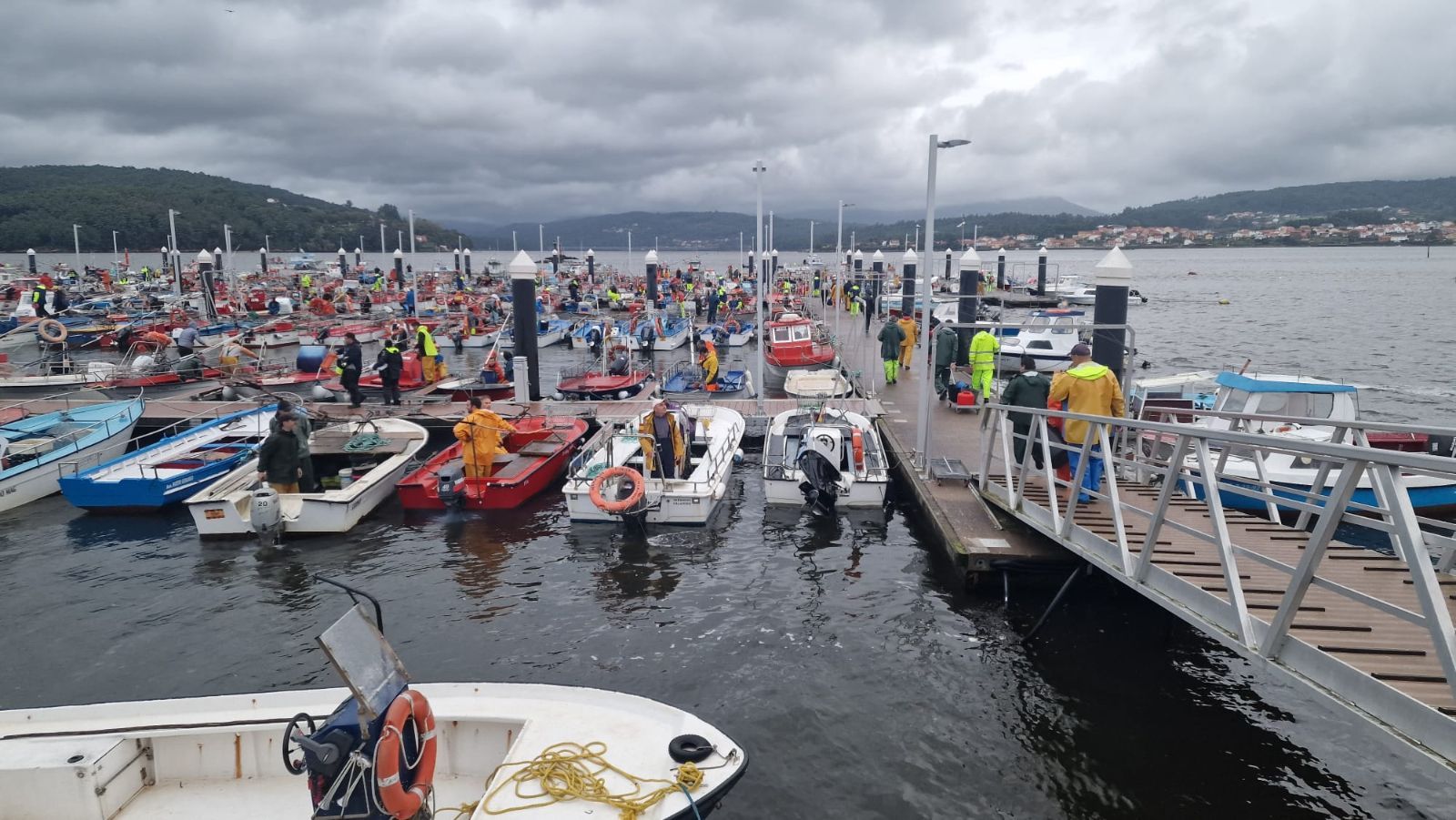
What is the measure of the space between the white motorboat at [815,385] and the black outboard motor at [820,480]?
16.4ft

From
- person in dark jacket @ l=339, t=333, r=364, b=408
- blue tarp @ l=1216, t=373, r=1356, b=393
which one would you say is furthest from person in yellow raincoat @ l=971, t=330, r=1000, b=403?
person in dark jacket @ l=339, t=333, r=364, b=408

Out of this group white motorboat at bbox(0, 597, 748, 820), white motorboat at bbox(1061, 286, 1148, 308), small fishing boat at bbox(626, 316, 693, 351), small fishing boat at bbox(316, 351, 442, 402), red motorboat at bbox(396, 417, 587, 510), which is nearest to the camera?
white motorboat at bbox(0, 597, 748, 820)

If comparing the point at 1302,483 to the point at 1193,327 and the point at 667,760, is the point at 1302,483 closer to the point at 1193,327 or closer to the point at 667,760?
the point at 667,760

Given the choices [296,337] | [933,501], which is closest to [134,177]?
[296,337]

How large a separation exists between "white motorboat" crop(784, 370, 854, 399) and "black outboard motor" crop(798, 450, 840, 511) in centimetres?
500

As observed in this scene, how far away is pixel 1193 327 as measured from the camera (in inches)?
1993

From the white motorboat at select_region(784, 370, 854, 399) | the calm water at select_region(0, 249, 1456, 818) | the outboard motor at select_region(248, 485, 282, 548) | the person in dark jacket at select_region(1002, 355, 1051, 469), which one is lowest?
the calm water at select_region(0, 249, 1456, 818)

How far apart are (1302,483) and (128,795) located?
14.5 meters

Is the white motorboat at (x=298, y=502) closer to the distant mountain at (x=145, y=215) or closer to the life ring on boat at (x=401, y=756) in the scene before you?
the life ring on boat at (x=401, y=756)

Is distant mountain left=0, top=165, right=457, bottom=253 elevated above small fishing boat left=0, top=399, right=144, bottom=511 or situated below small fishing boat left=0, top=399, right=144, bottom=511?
above

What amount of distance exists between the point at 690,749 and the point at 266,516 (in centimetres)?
947

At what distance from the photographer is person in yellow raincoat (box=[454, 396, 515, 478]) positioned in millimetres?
13352

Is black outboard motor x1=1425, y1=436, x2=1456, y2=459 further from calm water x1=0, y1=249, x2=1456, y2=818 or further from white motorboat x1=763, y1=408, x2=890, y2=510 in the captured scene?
white motorboat x1=763, y1=408, x2=890, y2=510

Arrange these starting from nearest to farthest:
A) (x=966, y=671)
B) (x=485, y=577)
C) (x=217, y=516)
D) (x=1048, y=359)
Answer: (x=966, y=671)
(x=485, y=577)
(x=217, y=516)
(x=1048, y=359)
